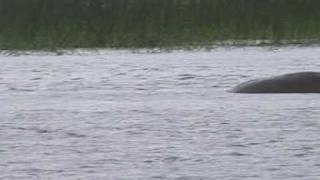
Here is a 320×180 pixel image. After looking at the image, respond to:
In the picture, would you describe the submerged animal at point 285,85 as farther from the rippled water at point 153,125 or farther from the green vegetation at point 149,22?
the green vegetation at point 149,22

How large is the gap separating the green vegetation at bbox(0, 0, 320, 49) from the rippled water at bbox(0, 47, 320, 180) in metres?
8.31

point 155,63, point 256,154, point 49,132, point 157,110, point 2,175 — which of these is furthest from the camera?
point 155,63

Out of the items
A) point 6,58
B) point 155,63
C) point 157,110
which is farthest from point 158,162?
point 6,58

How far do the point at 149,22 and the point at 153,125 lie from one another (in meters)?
18.0

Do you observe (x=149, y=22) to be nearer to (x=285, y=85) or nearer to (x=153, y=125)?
(x=285, y=85)

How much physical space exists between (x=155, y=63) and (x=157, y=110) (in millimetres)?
6772

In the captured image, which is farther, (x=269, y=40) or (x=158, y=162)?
(x=269, y=40)

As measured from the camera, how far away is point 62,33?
2655 centimetres

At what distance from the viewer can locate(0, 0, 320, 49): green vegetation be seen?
2511 cm

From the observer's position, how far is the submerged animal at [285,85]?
492 inches

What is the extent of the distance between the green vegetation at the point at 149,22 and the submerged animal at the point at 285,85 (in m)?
11.1

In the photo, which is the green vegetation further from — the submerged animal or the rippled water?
the submerged animal

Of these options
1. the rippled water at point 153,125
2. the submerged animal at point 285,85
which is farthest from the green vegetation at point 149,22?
the submerged animal at point 285,85

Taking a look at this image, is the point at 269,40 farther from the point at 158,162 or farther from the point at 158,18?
the point at 158,162
